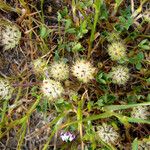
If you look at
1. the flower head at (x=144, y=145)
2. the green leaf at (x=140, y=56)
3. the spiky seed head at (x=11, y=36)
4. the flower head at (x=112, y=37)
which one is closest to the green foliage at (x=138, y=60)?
the green leaf at (x=140, y=56)

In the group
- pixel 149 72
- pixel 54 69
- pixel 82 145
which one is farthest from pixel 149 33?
pixel 82 145

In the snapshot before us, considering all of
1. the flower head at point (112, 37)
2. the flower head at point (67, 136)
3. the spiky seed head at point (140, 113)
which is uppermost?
the flower head at point (112, 37)

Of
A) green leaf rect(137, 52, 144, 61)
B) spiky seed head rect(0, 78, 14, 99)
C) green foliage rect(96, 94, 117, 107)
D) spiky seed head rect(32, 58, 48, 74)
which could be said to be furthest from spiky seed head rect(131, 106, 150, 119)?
spiky seed head rect(0, 78, 14, 99)

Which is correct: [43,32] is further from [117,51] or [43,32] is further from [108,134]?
[108,134]

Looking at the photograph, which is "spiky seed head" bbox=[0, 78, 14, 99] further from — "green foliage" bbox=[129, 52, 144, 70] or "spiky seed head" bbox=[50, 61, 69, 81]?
"green foliage" bbox=[129, 52, 144, 70]

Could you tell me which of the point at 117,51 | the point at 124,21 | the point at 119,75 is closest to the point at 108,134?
the point at 119,75

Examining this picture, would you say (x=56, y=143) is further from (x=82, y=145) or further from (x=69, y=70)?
A: (x=69, y=70)

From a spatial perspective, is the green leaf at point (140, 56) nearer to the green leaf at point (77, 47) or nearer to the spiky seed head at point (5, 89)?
the green leaf at point (77, 47)
